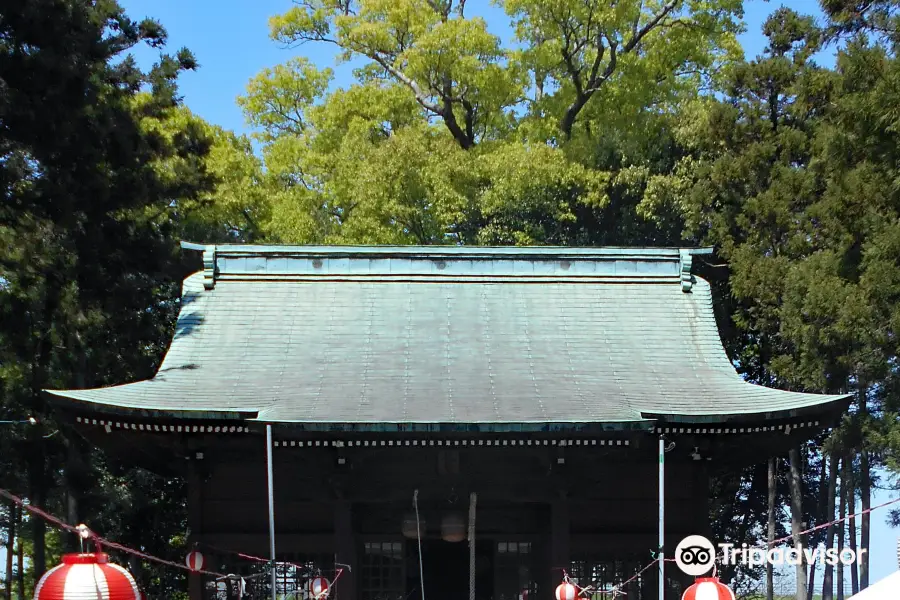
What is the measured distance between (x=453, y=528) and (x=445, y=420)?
188cm

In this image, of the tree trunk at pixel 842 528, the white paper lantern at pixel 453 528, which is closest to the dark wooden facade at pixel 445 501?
the white paper lantern at pixel 453 528

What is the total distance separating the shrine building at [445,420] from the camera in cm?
1082

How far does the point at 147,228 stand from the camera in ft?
53.6

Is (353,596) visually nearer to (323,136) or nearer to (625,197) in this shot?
(625,197)

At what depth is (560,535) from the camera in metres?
11.6

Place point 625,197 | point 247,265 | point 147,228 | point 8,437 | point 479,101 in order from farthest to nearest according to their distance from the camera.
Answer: point 479,101 → point 625,197 → point 8,437 → point 147,228 → point 247,265

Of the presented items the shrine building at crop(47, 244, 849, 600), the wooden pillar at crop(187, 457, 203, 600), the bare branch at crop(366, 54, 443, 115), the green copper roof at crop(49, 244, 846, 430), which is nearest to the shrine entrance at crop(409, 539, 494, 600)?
the shrine building at crop(47, 244, 849, 600)

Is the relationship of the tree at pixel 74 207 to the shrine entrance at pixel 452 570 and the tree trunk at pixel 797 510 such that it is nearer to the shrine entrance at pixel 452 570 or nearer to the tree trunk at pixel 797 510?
the shrine entrance at pixel 452 570

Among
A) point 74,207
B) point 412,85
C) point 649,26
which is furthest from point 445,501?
point 649,26

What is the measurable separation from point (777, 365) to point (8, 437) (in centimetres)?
1303

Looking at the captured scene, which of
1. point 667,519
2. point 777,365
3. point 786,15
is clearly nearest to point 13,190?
point 667,519

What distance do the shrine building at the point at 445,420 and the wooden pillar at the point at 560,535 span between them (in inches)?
1.0

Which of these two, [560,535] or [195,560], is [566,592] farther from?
[195,560]

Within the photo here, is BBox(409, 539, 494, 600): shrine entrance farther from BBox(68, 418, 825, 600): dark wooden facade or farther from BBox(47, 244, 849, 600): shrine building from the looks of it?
BBox(68, 418, 825, 600): dark wooden facade
